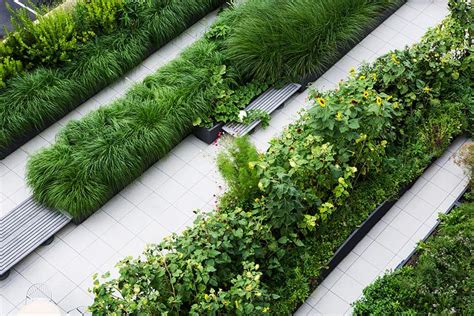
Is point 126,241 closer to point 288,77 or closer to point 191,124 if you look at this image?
point 191,124

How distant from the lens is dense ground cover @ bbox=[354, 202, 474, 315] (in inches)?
298

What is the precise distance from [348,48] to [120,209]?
15.4 feet

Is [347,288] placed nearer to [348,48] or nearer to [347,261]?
[347,261]

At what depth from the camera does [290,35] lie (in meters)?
10.7

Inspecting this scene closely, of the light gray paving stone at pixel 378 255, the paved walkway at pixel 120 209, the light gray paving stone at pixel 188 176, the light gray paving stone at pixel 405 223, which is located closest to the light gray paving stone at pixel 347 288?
the light gray paving stone at pixel 378 255

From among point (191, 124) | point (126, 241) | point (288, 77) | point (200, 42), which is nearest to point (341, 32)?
point (288, 77)

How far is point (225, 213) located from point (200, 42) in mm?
3821

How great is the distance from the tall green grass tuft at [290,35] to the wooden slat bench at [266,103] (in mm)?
198

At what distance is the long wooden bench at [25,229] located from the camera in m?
8.73

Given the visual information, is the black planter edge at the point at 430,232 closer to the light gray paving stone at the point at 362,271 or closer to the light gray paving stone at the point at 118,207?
the light gray paving stone at the point at 362,271


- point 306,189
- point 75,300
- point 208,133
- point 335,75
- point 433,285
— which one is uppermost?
point 306,189

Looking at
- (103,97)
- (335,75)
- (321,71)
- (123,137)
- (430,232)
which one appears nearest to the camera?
(430,232)

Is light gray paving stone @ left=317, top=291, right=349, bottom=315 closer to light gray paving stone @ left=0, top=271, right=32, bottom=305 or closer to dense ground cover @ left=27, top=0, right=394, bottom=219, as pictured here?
dense ground cover @ left=27, top=0, right=394, bottom=219

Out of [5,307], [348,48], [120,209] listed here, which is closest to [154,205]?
[120,209]
